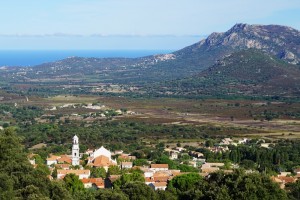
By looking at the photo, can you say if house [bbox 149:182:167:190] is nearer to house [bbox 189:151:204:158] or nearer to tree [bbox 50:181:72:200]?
tree [bbox 50:181:72:200]

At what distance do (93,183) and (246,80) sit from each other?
139m

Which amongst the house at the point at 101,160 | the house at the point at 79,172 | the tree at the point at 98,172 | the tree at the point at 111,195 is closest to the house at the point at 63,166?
the tree at the point at 98,172

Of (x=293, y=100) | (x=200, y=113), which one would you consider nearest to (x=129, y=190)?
(x=200, y=113)

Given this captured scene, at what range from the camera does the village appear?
155 feet

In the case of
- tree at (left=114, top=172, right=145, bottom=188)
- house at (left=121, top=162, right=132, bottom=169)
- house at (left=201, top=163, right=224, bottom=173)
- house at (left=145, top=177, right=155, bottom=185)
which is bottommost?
house at (left=201, top=163, right=224, bottom=173)

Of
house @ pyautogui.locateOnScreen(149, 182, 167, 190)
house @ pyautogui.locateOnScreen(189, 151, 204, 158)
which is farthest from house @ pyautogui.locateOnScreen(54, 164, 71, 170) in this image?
house @ pyautogui.locateOnScreen(189, 151, 204, 158)

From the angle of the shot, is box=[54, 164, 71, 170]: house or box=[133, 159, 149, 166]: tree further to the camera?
box=[133, 159, 149, 166]: tree

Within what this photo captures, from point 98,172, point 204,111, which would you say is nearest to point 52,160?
point 98,172

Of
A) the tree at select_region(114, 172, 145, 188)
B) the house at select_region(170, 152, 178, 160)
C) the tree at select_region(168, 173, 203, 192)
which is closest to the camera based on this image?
the tree at select_region(168, 173, 203, 192)

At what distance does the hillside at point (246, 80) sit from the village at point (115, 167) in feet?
315

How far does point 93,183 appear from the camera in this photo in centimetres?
4697

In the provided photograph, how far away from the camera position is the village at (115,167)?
47275mm

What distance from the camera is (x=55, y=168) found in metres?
51.8

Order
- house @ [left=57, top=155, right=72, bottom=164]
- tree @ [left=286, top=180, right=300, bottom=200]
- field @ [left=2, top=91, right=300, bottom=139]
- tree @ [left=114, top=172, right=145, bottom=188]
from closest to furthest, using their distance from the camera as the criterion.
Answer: tree @ [left=286, top=180, right=300, bottom=200], tree @ [left=114, top=172, right=145, bottom=188], house @ [left=57, top=155, right=72, bottom=164], field @ [left=2, top=91, right=300, bottom=139]
